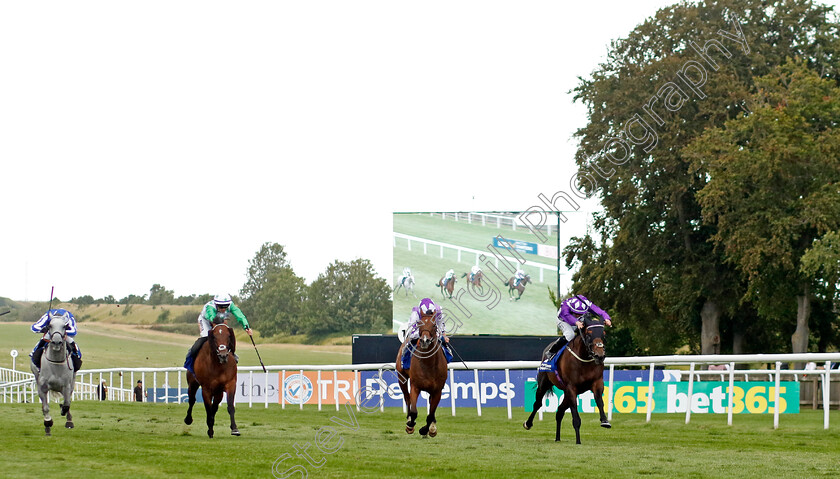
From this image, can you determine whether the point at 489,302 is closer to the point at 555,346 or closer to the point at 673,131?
the point at 673,131

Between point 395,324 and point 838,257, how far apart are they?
16203 mm

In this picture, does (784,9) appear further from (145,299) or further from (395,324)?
(145,299)

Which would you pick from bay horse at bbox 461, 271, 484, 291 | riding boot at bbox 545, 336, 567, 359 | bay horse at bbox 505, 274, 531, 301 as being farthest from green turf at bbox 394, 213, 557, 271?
riding boot at bbox 545, 336, 567, 359

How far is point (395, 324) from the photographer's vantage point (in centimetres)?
4125

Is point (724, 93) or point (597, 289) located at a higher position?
point (724, 93)

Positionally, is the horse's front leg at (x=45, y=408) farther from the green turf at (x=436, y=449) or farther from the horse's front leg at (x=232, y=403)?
Result: the horse's front leg at (x=232, y=403)

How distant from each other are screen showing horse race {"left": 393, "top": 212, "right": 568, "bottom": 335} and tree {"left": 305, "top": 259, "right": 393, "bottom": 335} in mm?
42846

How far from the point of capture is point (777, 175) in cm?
3394

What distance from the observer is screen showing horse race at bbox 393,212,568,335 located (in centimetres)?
4012

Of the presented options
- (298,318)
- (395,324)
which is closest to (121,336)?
(298,318)

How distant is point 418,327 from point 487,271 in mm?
26179

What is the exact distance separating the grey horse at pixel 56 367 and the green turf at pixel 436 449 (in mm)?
632

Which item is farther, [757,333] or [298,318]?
[298,318]

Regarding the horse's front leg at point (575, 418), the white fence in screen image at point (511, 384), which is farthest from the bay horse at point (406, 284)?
the horse's front leg at point (575, 418)
